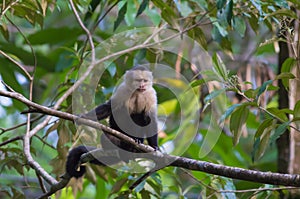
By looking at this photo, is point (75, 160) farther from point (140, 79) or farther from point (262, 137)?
point (262, 137)

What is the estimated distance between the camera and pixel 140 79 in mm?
2812

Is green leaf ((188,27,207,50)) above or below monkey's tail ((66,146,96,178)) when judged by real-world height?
above

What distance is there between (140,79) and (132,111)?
0.71 ft

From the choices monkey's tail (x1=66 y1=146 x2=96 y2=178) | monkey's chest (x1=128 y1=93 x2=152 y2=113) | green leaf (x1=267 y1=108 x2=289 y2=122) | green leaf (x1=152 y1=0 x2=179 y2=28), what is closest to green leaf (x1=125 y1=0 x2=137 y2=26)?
green leaf (x1=152 y1=0 x2=179 y2=28)

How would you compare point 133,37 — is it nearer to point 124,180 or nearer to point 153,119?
point 153,119

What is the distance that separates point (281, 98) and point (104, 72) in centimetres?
106

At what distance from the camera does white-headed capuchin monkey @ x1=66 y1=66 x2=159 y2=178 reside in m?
2.78

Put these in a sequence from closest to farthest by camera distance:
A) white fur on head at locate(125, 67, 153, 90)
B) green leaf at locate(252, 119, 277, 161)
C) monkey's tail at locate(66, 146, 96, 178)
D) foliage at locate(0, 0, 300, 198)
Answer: green leaf at locate(252, 119, 277, 161) < foliage at locate(0, 0, 300, 198) < monkey's tail at locate(66, 146, 96, 178) < white fur on head at locate(125, 67, 153, 90)

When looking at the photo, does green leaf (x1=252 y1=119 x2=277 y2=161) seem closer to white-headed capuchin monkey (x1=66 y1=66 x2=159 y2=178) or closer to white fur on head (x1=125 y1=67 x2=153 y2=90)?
white-headed capuchin monkey (x1=66 y1=66 x2=159 y2=178)

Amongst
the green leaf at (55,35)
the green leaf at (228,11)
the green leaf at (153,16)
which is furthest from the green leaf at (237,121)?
the green leaf at (55,35)

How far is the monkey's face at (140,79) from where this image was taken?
2.81 m

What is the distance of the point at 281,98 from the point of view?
2.99 meters

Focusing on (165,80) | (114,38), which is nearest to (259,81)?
(165,80)

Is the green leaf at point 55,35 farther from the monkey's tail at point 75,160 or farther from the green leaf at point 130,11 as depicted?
the monkey's tail at point 75,160
